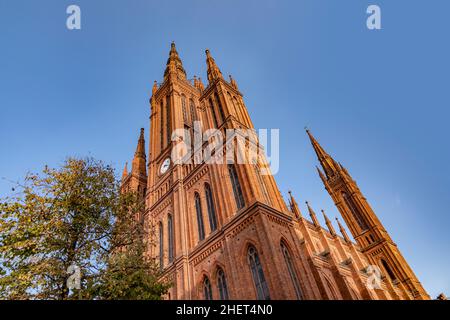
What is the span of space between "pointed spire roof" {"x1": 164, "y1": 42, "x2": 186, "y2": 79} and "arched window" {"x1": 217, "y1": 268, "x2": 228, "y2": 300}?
2959 cm

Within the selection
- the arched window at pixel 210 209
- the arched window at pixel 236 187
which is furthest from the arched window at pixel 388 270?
the arched window at pixel 236 187

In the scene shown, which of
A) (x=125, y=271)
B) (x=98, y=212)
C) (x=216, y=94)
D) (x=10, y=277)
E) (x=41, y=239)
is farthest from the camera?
(x=216, y=94)

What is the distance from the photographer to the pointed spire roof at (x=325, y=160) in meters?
61.6

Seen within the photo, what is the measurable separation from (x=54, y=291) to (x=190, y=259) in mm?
11516

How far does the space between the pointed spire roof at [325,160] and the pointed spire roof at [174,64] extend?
34251mm

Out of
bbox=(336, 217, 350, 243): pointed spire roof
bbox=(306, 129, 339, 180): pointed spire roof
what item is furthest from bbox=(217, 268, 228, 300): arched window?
bbox=(306, 129, 339, 180): pointed spire roof

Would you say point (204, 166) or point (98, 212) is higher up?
point (204, 166)

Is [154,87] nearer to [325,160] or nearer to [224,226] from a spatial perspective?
[224,226]

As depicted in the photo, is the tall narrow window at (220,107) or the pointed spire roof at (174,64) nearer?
the tall narrow window at (220,107)

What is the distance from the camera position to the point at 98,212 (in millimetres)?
12516

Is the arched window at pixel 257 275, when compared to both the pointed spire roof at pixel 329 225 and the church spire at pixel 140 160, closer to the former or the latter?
the church spire at pixel 140 160
